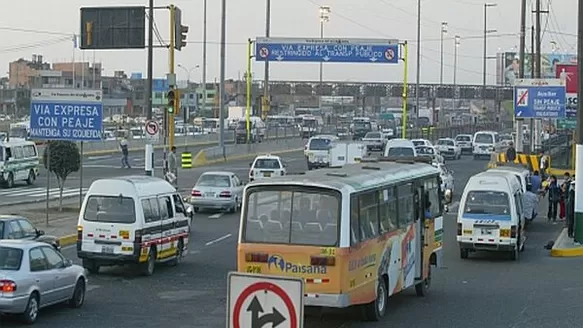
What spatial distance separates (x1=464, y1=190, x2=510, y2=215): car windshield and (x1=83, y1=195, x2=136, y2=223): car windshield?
10.0m

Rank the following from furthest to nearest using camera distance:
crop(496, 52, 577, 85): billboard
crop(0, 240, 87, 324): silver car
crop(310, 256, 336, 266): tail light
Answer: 1. crop(496, 52, 577, 85): billboard
2. crop(0, 240, 87, 324): silver car
3. crop(310, 256, 336, 266): tail light

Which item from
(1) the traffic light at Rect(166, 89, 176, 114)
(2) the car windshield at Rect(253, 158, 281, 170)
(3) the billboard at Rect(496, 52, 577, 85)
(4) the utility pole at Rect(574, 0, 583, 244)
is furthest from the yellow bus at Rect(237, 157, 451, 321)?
(3) the billboard at Rect(496, 52, 577, 85)

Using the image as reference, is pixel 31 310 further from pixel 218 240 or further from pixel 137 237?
pixel 218 240

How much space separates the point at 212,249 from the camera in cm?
2880

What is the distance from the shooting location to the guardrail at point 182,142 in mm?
73812

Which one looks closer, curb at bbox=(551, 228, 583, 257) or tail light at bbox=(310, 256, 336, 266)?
tail light at bbox=(310, 256, 336, 266)

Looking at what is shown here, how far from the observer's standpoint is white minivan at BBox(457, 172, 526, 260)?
1116 inches

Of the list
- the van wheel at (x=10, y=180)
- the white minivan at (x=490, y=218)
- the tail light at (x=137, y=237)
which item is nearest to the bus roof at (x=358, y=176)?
the tail light at (x=137, y=237)

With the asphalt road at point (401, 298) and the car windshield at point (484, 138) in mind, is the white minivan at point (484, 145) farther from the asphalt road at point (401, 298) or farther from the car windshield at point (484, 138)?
the asphalt road at point (401, 298)

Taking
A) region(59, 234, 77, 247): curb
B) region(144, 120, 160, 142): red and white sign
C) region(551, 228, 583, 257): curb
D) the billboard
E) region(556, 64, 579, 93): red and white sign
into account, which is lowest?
region(551, 228, 583, 257): curb

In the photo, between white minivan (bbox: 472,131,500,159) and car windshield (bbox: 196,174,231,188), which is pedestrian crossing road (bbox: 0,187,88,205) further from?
white minivan (bbox: 472,131,500,159)

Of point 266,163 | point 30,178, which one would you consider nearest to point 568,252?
point 266,163

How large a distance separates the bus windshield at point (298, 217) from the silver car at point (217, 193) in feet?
71.6

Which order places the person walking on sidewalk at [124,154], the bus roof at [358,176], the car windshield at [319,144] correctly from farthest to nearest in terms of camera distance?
the car windshield at [319,144], the person walking on sidewalk at [124,154], the bus roof at [358,176]
